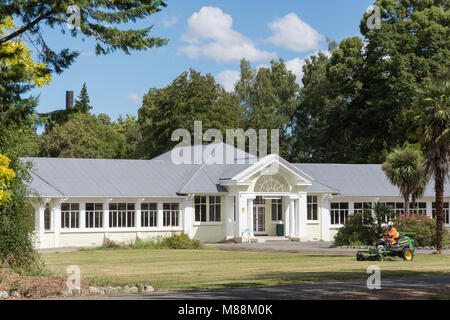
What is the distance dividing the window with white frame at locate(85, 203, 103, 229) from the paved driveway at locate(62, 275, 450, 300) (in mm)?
26298

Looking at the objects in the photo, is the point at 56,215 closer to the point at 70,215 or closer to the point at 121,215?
the point at 70,215

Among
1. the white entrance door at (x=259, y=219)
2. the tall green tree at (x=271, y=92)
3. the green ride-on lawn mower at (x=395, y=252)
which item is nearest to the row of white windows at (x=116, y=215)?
the white entrance door at (x=259, y=219)

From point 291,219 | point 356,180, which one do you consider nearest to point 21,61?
point 291,219

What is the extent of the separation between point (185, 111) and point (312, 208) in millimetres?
20211

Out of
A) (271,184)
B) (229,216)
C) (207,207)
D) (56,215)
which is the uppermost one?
(271,184)

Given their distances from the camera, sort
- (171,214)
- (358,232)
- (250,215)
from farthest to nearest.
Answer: (250,215) → (171,214) → (358,232)

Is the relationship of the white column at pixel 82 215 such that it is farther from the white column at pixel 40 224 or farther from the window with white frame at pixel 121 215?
the white column at pixel 40 224

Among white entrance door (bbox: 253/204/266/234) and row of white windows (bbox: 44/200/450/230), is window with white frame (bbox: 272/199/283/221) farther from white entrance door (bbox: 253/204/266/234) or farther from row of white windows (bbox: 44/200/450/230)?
white entrance door (bbox: 253/204/266/234)

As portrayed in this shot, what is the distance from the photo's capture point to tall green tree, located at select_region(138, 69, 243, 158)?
64.2 metres

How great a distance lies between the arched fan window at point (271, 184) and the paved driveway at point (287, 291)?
28.0 meters

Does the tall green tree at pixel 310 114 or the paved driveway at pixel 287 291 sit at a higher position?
the tall green tree at pixel 310 114

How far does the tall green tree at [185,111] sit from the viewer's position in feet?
211

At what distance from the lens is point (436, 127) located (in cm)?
3200

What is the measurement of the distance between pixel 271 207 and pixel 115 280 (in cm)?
2928
